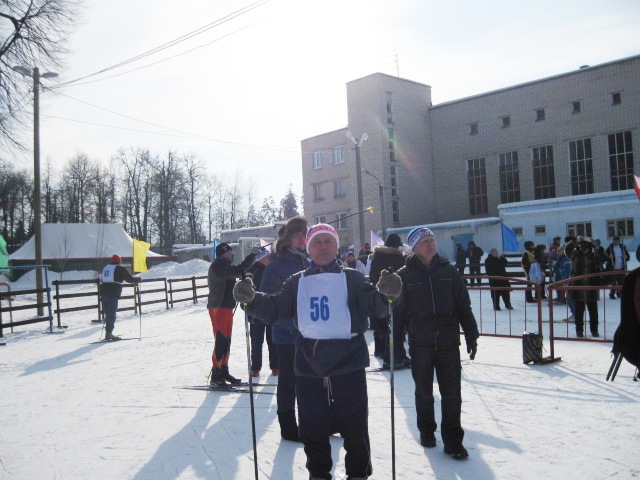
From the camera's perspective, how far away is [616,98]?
38.1 meters

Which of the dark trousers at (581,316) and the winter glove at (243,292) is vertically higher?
the winter glove at (243,292)

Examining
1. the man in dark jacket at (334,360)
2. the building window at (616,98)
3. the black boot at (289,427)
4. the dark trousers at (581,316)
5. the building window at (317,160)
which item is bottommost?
the black boot at (289,427)

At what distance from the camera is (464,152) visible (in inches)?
1823

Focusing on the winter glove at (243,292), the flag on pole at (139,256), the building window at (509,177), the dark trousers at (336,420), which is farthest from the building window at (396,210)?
the dark trousers at (336,420)

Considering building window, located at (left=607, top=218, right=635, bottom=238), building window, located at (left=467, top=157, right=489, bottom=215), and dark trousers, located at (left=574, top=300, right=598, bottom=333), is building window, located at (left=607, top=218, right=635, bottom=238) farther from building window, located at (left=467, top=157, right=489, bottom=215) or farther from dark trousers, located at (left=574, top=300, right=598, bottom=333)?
dark trousers, located at (left=574, top=300, right=598, bottom=333)

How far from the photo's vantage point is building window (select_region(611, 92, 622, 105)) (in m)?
37.9

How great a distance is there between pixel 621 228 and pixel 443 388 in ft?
107

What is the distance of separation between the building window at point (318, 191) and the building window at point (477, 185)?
13781 millimetres

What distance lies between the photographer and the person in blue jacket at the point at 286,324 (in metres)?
4.76

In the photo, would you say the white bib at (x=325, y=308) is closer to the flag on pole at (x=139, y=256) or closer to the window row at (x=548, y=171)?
the flag on pole at (x=139, y=256)

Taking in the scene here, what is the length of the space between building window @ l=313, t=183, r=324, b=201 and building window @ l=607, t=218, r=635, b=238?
25.7m

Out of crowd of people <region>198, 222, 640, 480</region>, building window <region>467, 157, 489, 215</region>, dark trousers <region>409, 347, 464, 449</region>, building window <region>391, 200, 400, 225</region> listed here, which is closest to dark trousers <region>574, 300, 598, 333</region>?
crowd of people <region>198, 222, 640, 480</region>

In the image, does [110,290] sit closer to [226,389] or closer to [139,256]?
[139,256]

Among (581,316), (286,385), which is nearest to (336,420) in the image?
(286,385)
